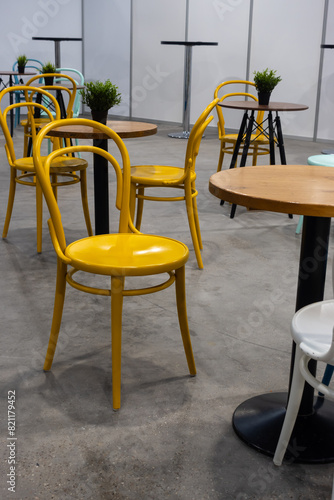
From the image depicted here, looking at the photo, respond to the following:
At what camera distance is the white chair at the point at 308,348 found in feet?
4.71

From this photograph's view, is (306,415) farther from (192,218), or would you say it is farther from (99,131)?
(99,131)

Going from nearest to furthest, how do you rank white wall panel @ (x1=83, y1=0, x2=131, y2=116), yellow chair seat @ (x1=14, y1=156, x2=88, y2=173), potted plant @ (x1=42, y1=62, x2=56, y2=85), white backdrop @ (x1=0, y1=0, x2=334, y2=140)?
→ yellow chair seat @ (x1=14, y1=156, x2=88, y2=173) → potted plant @ (x1=42, y1=62, x2=56, y2=85) → white backdrop @ (x1=0, y1=0, x2=334, y2=140) → white wall panel @ (x1=83, y1=0, x2=131, y2=116)

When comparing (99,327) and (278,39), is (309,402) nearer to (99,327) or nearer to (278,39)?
(99,327)

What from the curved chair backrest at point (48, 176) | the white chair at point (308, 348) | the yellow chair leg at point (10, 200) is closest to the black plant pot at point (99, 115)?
the yellow chair leg at point (10, 200)

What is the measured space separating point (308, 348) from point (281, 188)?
0.47m

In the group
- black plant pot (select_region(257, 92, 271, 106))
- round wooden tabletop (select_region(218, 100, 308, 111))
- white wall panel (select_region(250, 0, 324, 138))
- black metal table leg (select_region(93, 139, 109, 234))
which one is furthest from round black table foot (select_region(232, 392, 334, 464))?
white wall panel (select_region(250, 0, 324, 138))

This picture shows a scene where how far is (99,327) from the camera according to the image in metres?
2.60

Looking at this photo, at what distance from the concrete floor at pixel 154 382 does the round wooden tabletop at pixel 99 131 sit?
2.40 feet

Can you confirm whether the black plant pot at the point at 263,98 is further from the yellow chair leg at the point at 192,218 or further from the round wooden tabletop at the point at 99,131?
the yellow chair leg at the point at 192,218

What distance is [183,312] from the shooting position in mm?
2162

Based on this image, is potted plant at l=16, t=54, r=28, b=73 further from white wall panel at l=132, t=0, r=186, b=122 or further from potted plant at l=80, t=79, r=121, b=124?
potted plant at l=80, t=79, r=121, b=124

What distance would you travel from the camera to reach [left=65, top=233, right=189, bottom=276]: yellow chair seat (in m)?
1.92

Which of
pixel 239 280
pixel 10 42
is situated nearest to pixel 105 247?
pixel 239 280

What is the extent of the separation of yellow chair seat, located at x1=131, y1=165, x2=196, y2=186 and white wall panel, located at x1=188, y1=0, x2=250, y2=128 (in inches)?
200
